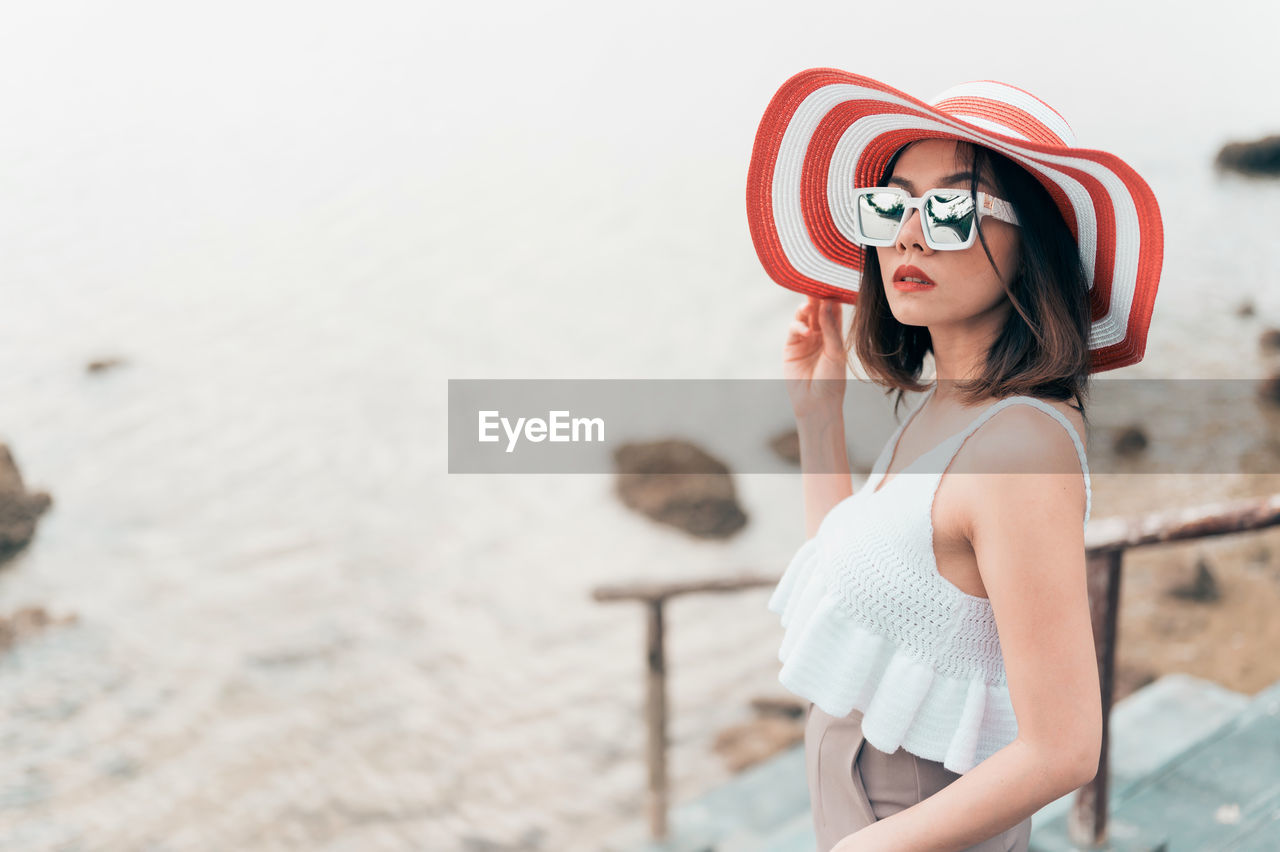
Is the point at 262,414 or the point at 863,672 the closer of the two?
the point at 863,672

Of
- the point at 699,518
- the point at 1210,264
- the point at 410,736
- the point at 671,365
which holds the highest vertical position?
the point at 1210,264

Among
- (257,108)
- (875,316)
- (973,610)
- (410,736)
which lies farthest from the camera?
(257,108)

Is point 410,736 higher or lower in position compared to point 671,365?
lower

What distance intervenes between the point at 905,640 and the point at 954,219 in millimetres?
441

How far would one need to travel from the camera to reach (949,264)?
39.8 inches

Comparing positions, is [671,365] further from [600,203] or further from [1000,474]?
[1000,474]

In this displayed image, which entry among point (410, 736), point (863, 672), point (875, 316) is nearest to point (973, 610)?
point (863, 672)

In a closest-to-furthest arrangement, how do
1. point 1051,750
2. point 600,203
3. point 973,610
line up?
point 1051,750 → point 973,610 → point 600,203

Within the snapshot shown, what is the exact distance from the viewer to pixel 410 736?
7641 mm

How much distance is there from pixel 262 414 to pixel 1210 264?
40.9 feet

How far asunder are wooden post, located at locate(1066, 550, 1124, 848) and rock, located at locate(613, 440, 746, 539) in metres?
7.44

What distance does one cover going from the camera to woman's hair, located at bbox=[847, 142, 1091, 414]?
96 cm

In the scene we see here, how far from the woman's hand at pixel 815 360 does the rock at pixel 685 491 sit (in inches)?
332

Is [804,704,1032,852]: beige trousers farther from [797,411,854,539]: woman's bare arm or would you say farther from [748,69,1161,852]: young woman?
[797,411,854,539]: woman's bare arm
